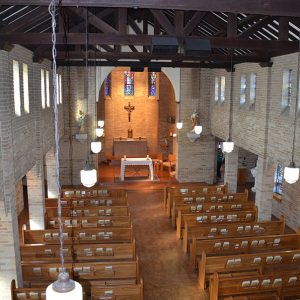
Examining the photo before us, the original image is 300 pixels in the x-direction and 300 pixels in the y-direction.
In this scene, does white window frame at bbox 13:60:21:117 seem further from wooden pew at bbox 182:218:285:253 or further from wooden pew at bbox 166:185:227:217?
wooden pew at bbox 166:185:227:217

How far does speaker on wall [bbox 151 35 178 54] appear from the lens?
27.8 feet

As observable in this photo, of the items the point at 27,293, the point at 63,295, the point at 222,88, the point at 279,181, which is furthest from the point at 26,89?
the point at 279,181

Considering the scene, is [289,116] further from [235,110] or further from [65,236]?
[65,236]

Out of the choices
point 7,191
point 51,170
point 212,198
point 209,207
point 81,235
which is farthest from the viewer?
point 51,170

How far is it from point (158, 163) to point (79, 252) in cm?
1373

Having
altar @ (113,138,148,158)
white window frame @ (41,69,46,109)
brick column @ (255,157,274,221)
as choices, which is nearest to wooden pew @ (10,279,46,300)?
white window frame @ (41,69,46,109)

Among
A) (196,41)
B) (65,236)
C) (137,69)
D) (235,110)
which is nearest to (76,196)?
(65,236)

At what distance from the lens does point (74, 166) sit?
850 inches

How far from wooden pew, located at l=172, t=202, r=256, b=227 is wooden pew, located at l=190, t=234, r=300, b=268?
276 cm

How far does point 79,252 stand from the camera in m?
11.2

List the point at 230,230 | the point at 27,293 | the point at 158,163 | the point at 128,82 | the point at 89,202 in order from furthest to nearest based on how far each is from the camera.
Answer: the point at 128,82 < the point at 158,163 < the point at 89,202 < the point at 230,230 < the point at 27,293

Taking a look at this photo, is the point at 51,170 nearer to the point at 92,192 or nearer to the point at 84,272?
the point at 92,192

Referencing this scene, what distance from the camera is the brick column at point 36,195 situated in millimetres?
13586

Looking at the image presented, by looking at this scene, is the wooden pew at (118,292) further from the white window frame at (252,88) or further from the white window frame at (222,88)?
the white window frame at (222,88)
